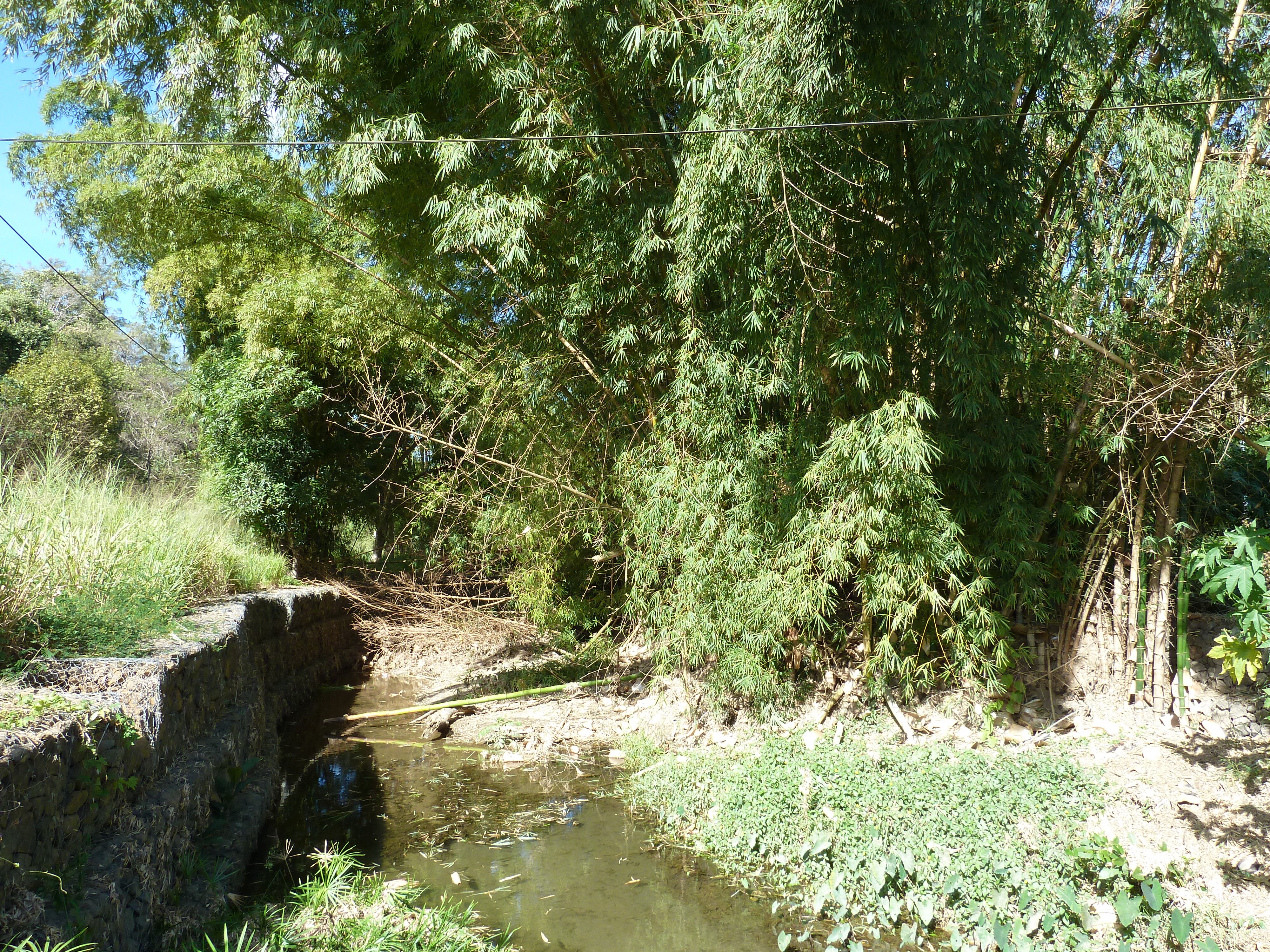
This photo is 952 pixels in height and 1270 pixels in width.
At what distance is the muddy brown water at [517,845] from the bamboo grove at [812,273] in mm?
1160

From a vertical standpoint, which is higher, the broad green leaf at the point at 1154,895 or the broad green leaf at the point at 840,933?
the broad green leaf at the point at 1154,895

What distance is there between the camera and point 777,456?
14.9 feet

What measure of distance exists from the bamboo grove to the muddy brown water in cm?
116

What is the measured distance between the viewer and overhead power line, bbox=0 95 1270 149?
3.50 metres

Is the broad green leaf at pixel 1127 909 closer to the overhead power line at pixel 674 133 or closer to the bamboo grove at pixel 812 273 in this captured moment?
the bamboo grove at pixel 812 273

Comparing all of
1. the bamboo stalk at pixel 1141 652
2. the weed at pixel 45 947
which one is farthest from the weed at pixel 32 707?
the bamboo stalk at pixel 1141 652

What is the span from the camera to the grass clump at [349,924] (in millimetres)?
2805

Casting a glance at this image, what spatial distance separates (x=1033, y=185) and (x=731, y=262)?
147 cm

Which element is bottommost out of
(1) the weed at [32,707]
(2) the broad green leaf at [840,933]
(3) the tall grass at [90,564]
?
(2) the broad green leaf at [840,933]

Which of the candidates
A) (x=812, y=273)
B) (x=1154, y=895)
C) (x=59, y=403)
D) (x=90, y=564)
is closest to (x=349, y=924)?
(x=90, y=564)

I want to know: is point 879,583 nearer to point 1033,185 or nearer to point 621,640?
point 1033,185

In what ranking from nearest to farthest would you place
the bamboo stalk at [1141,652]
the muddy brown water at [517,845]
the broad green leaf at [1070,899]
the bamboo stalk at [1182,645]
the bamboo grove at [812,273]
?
1. the broad green leaf at [1070,899]
2. the muddy brown water at [517,845]
3. the bamboo grove at [812,273]
4. the bamboo stalk at [1182,645]
5. the bamboo stalk at [1141,652]

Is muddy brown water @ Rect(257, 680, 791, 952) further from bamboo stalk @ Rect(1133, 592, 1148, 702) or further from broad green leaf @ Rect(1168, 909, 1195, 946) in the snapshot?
bamboo stalk @ Rect(1133, 592, 1148, 702)

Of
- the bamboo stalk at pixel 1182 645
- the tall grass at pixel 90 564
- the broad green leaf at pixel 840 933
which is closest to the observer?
the broad green leaf at pixel 840 933
